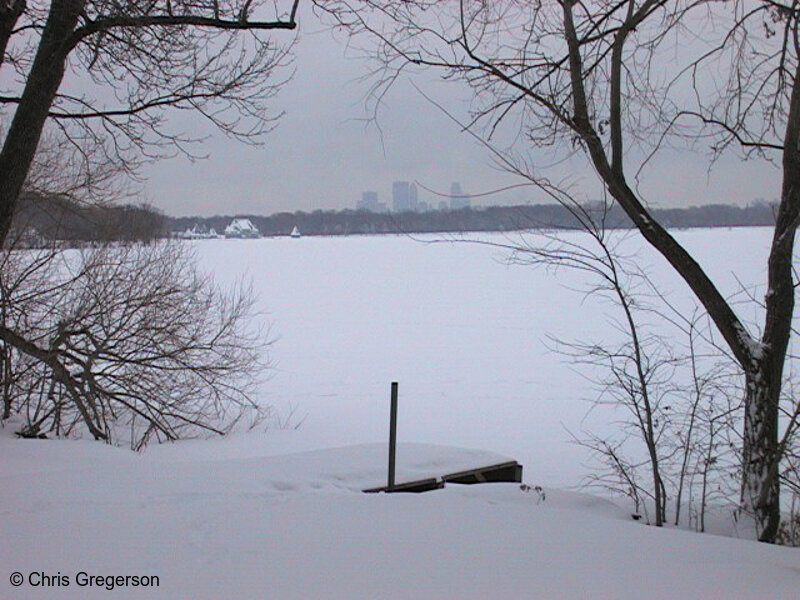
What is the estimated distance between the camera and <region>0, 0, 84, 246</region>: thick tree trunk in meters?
6.43

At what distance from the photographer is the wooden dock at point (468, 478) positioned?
6.23 meters

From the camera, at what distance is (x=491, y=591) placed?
3.12 meters

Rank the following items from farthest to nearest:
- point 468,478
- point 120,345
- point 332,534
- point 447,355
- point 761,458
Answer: point 447,355, point 120,345, point 468,478, point 761,458, point 332,534

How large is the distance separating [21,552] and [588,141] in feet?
17.1

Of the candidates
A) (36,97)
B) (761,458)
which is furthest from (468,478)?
(36,97)

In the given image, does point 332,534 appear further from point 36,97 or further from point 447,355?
point 447,355

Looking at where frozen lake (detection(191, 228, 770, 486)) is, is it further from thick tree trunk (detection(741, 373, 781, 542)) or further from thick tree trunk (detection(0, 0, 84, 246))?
thick tree trunk (detection(0, 0, 84, 246))

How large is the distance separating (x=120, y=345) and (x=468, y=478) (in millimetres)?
7264

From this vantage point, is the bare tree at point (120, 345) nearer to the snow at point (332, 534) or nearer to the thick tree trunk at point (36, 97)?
the snow at point (332, 534)

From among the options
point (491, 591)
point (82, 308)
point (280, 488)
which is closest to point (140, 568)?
point (491, 591)

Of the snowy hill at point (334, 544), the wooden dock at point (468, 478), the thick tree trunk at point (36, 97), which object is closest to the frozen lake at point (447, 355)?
the wooden dock at point (468, 478)

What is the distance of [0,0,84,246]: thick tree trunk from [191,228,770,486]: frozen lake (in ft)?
11.0

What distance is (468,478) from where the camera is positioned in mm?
7102

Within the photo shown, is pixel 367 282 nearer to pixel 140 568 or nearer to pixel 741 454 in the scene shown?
pixel 741 454
